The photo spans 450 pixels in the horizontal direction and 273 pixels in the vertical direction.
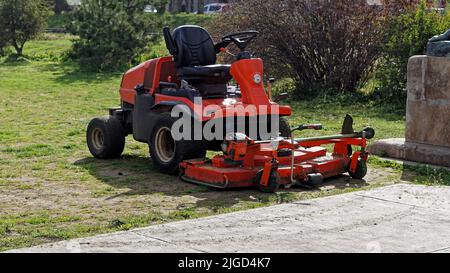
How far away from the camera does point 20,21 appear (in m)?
29.9

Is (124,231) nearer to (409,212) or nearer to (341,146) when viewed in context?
(409,212)

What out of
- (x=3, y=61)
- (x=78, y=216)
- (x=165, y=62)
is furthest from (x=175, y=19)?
(x=78, y=216)

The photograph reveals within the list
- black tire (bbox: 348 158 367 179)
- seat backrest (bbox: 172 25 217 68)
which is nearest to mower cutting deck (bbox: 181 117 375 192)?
black tire (bbox: 348 158 367 179)

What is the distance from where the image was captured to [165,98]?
10.1m

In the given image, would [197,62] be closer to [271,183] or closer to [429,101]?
[271,183]

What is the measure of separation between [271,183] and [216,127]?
3.71 ft

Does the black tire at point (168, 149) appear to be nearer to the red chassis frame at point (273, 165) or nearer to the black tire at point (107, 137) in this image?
the red chassis frame at point (273, 165)

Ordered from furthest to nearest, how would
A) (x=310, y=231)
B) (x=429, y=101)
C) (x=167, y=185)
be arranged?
1. (x=429, y=101)
2. (x=167, y=185)
3. (x=310, y=231)

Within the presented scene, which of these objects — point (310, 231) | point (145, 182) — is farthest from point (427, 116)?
point (310, 231)

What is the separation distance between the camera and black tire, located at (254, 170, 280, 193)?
8766 millimetres

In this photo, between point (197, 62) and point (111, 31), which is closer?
point (197, 62)

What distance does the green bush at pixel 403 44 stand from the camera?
16.4 m

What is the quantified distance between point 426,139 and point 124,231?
5091 millimetres

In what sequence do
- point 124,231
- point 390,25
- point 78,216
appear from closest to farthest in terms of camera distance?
point 124,231, point 78,216, point 390,25
